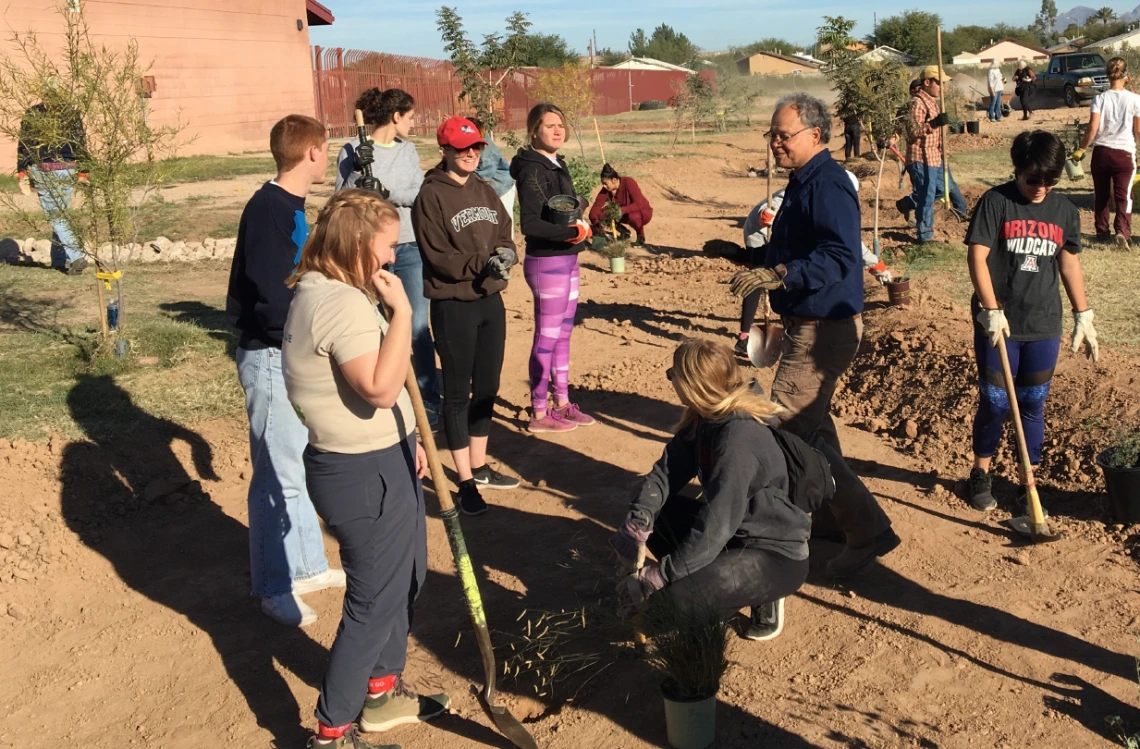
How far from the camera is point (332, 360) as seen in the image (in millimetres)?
3104

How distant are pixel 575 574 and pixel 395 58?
30.6 metres

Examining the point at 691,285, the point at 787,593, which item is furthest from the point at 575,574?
the point at 691,285

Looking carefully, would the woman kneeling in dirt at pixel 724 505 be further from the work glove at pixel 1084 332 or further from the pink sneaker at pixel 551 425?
the pink sneaker at pixel 551 425

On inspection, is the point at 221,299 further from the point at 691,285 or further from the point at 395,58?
the point at 395,58

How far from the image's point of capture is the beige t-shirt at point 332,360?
303cm

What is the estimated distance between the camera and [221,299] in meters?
10.0

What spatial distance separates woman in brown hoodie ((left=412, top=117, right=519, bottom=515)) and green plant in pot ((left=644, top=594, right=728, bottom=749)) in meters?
2.20

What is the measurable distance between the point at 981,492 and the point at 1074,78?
32.2 m

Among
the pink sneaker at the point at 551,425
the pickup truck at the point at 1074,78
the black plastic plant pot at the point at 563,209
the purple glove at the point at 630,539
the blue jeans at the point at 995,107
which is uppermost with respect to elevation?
the pickup truck at the point at 1074,78

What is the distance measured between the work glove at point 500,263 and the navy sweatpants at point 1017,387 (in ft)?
7.67

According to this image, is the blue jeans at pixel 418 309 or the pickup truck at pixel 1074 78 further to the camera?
the pickup truck at pixel 1074 78

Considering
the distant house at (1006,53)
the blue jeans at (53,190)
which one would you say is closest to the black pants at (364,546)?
the blue jeans at (53,190)

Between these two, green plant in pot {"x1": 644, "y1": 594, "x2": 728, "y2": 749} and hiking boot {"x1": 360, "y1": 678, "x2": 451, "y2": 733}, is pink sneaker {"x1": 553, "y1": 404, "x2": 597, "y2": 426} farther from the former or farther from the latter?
green plant in pot {"x1": 644, "y1": 594, "x2": 728, "y2": 749}

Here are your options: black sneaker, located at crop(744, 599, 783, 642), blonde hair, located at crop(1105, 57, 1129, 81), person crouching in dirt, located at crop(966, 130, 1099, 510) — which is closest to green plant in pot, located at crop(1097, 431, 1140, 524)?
person crouching in dirt, located at crop(966, 130, 1099, 510)
